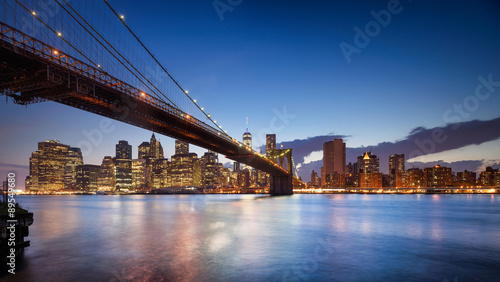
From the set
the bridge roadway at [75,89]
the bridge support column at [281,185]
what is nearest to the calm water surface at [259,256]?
the bridge roadway at [75,89]

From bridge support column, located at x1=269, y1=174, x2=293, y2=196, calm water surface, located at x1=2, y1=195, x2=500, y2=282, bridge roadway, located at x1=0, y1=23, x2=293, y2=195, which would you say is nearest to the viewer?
calm water surface, located at x1=2, y1=195, x2=500, y2=282

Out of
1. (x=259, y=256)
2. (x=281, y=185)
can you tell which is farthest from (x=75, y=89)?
(x=281, y=185)

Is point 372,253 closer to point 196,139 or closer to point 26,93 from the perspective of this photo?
point 26,93

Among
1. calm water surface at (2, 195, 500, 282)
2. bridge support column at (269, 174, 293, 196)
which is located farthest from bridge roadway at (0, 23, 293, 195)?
bridge support column at (269, 174, 293, 196)

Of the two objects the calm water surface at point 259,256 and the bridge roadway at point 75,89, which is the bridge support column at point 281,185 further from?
the calm water surface at point 259,256

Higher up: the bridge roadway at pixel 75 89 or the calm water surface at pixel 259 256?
the bridge roadway at pixel 75 89

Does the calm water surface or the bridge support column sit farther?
the bridge support column

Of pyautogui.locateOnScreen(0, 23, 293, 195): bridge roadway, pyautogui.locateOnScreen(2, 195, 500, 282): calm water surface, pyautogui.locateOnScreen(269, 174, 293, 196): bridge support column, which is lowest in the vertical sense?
pyautogui.locateOnScreen(269, 174, 293, 196): bridge support column

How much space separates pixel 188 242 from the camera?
18.3 metres

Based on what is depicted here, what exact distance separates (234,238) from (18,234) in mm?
10755

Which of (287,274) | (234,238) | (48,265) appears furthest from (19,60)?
(287,274)

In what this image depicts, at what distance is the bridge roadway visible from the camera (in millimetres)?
22984

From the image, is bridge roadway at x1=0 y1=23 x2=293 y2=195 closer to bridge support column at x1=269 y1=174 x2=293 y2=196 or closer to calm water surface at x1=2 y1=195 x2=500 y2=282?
calm water surface at x1=2 y1=195 x2=500 y2=282

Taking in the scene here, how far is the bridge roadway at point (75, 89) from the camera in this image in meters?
23.0
